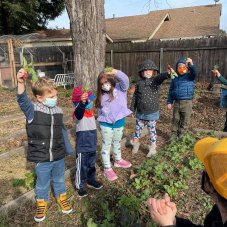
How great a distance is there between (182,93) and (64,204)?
10.2 feet

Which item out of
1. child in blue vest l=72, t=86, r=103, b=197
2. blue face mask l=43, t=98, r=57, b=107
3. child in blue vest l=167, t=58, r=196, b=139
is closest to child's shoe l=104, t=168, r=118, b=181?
child in blue vest l=72, t=86, r=103, b=197

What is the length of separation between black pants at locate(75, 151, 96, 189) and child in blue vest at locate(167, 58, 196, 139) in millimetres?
2229

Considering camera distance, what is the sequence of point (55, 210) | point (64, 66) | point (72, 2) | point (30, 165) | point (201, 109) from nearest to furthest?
1. point (55, 210)
2. point (30, 165)
3. point (72, 2)
4. point (201, 109)
5. point (64, 66)

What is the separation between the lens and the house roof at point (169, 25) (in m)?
25.5

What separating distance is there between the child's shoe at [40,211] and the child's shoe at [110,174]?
109 centimetres

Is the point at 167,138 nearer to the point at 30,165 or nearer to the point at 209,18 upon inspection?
the point at 30,165

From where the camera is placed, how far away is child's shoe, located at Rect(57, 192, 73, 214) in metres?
3.41

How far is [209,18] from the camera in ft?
91.9

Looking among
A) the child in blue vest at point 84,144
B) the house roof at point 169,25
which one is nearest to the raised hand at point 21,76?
the child in blue vest at point 84,144

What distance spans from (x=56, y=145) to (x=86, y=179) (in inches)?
36.3

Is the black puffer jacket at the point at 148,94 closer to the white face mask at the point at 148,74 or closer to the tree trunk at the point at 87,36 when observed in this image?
the white face mask at the point at 148,74

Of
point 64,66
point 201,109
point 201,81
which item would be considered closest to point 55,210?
point 201,109

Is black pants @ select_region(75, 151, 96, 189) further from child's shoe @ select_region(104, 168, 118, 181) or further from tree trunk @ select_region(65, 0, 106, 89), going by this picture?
tree trunk @ select_region(65, 0, 106, 89)

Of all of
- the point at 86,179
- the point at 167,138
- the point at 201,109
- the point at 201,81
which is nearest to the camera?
the point at 86,179
